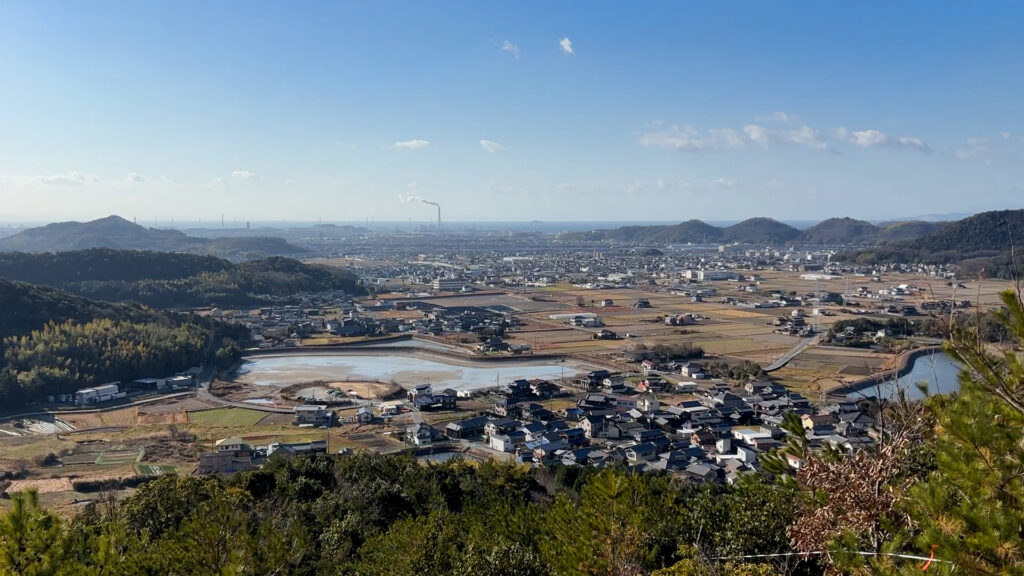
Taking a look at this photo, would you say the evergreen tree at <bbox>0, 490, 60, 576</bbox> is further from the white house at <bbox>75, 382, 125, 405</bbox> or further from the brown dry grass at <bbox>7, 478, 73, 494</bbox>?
the white house at <bbox>75, 382, 125, 405</bbox>

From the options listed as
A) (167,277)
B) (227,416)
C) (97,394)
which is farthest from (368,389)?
(167,277)

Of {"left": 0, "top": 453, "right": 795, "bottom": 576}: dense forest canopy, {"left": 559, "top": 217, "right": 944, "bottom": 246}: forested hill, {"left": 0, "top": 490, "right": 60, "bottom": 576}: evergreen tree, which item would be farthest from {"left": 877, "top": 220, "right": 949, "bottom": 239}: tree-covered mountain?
{"left": 0, "top": 490, "right": 60, "bottom": 576}: evergreen tree

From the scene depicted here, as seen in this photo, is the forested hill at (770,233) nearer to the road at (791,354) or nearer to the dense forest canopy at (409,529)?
the road at (791,354)

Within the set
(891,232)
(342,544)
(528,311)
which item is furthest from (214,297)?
(891,232)

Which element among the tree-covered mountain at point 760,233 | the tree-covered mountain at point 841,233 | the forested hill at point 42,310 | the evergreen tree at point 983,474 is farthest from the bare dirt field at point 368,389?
the tree-covered mountain at point 841,233

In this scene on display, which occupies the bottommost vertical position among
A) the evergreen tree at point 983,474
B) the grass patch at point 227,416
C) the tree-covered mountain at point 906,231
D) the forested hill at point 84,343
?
the grass patch at point 227,416

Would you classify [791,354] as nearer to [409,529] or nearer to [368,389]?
[368,389]

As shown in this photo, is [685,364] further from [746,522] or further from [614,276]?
[614,276]
